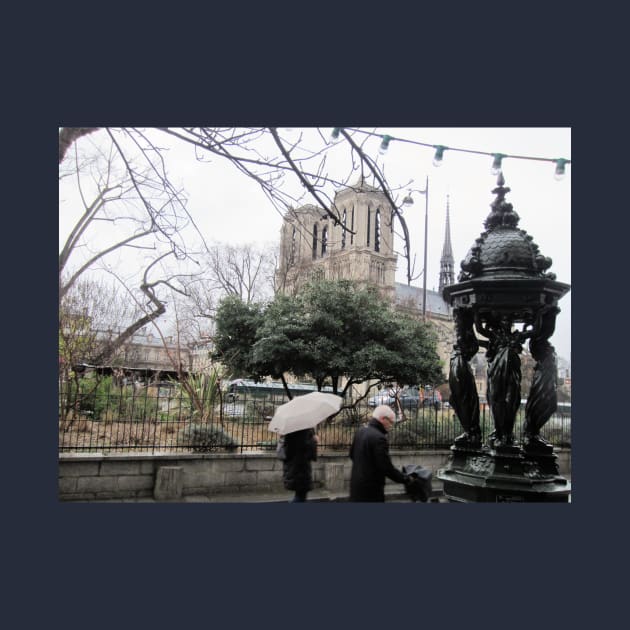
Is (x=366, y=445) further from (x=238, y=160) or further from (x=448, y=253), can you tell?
(x=448, y=253)

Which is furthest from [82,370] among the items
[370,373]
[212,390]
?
[370,373]

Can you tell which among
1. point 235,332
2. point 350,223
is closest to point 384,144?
point 350,223

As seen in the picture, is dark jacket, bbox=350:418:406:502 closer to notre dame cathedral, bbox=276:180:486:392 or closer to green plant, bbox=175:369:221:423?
notre dame cathedral, bbox=276:180:486:392

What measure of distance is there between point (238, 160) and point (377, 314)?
25.1ft

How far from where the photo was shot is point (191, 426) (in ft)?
26.2

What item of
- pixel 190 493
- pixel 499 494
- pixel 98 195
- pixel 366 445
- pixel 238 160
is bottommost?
pixel 190 493

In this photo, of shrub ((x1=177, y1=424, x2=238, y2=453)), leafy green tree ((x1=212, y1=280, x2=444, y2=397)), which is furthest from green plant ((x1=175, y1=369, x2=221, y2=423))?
shrub ((x1=177, y1=424, x2=238, y2=453))

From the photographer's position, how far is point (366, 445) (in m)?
4.34

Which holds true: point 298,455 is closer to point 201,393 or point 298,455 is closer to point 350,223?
point 350,223

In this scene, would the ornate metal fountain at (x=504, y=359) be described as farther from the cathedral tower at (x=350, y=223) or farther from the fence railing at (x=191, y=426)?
the fence railing at (x=191, y=426)

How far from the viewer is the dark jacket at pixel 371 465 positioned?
14.1 ft

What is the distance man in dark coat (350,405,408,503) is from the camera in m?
4.30

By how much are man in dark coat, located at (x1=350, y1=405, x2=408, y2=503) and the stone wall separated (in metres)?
3.51

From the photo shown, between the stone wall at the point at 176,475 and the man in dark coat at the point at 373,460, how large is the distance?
3513 millimetres
